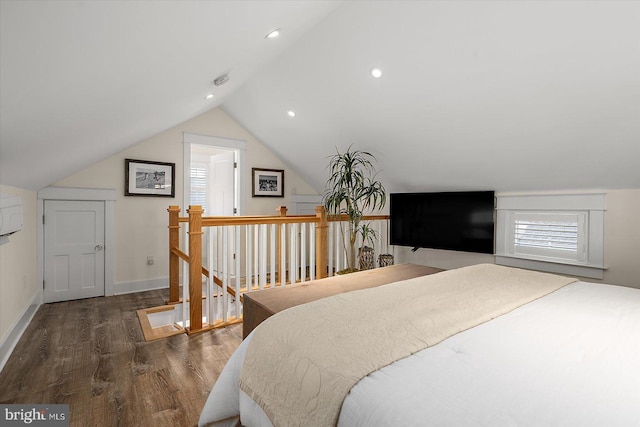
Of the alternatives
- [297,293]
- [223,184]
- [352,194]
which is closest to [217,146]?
[223,184]

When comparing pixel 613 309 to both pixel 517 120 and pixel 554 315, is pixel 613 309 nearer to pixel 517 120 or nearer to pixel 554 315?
pixel 554 315

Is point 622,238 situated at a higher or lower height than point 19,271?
higher

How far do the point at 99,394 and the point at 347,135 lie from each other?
3268mm

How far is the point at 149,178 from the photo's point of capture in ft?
14.1

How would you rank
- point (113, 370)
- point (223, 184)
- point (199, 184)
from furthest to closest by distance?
point (199, 184)
point (223, 184)
point (113, 370)

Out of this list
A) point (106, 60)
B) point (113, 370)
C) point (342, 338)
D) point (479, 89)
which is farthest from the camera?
point (479, 89)

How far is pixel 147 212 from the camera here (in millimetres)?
4324

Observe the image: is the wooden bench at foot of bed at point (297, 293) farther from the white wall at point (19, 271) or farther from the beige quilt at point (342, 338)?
the white wall at point (19, 271)

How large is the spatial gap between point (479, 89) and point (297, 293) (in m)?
2.08

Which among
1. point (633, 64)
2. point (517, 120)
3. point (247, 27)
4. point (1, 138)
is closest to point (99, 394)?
point (1, 138)

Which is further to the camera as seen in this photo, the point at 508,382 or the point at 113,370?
the point at 113,370

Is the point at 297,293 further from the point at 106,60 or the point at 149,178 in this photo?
the point at 149,178

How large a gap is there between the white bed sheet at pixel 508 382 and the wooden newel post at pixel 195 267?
5.47ft

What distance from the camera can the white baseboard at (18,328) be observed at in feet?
7.69
